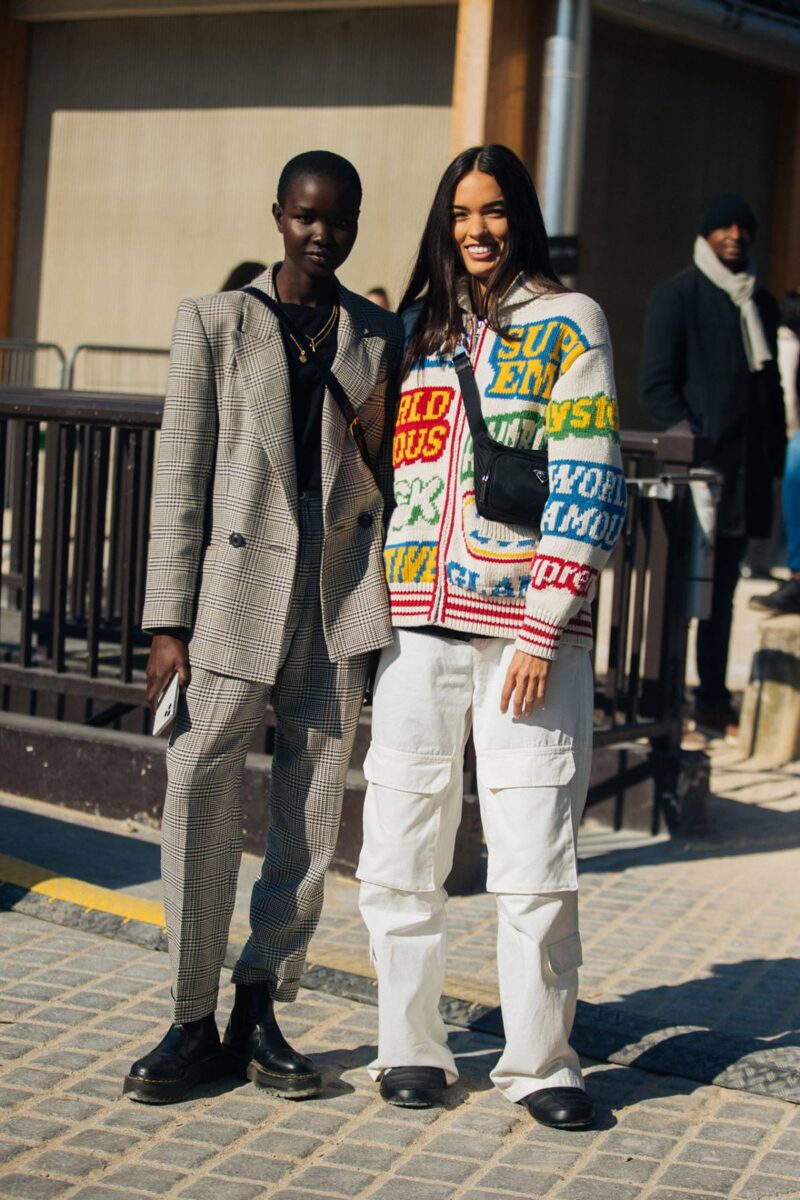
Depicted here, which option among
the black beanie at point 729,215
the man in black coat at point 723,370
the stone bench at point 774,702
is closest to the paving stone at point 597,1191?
the stone bench at point 774,702

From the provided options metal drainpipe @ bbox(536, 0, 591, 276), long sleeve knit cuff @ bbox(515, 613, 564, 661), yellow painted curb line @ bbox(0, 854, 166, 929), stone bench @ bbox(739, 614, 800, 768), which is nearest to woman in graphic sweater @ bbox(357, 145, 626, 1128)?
long sleeve knit cuff @ bbox(515, 613, 564, 661)

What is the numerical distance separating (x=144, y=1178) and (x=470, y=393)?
1706 mm

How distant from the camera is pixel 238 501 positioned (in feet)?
12.3

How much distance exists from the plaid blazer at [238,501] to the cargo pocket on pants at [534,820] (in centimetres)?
39

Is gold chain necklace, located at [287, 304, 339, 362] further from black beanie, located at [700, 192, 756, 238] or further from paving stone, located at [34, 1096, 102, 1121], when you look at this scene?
black beanie, located at [700, 192, 756, 238]

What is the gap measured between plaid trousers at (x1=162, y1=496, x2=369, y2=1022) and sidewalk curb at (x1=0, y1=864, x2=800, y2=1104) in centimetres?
65

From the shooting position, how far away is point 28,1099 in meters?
3.79

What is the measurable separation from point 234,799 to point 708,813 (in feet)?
11.1

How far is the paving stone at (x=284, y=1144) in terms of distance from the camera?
3592 millimetres

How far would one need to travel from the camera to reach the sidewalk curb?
4.12 m

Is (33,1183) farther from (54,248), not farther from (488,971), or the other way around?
(54,248)

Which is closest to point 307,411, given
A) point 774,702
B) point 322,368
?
point 322,368

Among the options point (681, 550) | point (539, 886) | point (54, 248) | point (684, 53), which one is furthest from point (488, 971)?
point (54, 248)

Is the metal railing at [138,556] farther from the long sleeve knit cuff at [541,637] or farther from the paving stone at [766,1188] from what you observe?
the paving stone at [766,1188]
